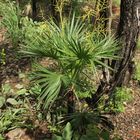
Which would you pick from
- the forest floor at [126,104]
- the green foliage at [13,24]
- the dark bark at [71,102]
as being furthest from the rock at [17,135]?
the green foliage at [13,24]

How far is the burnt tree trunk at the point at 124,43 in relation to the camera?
5156 millimetres

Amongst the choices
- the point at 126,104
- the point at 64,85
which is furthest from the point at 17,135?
the point at 126,104

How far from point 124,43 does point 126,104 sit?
1286mm

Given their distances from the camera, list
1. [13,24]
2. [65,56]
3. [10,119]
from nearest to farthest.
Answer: [65,56] < [10,119] < [13,24]

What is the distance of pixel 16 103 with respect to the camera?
6.12 metres

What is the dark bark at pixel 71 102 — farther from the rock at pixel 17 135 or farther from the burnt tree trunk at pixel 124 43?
the rock at pixel 17 135

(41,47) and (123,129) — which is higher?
(41,47)

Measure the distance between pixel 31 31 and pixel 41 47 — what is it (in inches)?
95.7

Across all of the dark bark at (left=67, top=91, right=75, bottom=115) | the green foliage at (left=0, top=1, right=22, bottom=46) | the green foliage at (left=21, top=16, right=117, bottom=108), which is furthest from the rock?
the green foliage at (left=0, top=1, right=22, bottom=46)

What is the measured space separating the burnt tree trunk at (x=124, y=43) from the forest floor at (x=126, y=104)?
15.7 inches

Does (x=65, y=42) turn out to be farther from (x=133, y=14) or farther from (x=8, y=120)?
(x=8, y=120)

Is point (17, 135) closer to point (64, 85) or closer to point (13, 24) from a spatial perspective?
point (64, 85)

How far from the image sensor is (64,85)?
4754 mm

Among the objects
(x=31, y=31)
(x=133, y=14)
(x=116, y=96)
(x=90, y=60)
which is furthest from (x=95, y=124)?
(x=31, y=31)
